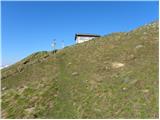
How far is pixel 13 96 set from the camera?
72.3 feet

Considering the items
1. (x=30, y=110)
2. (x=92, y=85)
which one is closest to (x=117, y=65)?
(x=92, y=85)

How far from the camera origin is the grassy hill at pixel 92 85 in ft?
53.9

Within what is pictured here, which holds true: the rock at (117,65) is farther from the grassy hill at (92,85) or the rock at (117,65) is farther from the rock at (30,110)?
the rock at (30,110)

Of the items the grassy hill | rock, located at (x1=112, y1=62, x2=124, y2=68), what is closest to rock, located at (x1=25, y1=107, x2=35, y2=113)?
the grassy hill

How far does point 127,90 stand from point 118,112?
316cm

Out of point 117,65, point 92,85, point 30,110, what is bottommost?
point 30,110

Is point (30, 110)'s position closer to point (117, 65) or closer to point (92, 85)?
point (92, 85)

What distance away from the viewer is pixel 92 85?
20.9 metres

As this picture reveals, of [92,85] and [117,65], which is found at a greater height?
[117,65]

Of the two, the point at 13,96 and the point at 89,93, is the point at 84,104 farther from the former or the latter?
the point at 13,96

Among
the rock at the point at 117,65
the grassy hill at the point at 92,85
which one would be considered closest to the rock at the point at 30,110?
the grassy hill at the point at 92,85

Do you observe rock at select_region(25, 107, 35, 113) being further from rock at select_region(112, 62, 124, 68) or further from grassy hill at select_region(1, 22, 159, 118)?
rock at select_region(112, 62, 124, 68)

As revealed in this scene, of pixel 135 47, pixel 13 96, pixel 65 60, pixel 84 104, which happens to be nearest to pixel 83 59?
pixel 65 60

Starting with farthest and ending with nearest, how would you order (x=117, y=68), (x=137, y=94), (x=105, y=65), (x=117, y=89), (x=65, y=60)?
(x=65, y=60) → (x=105, y=65) → (x=117, y=68) → (x=117, y=89) → (x=137, y=94)
